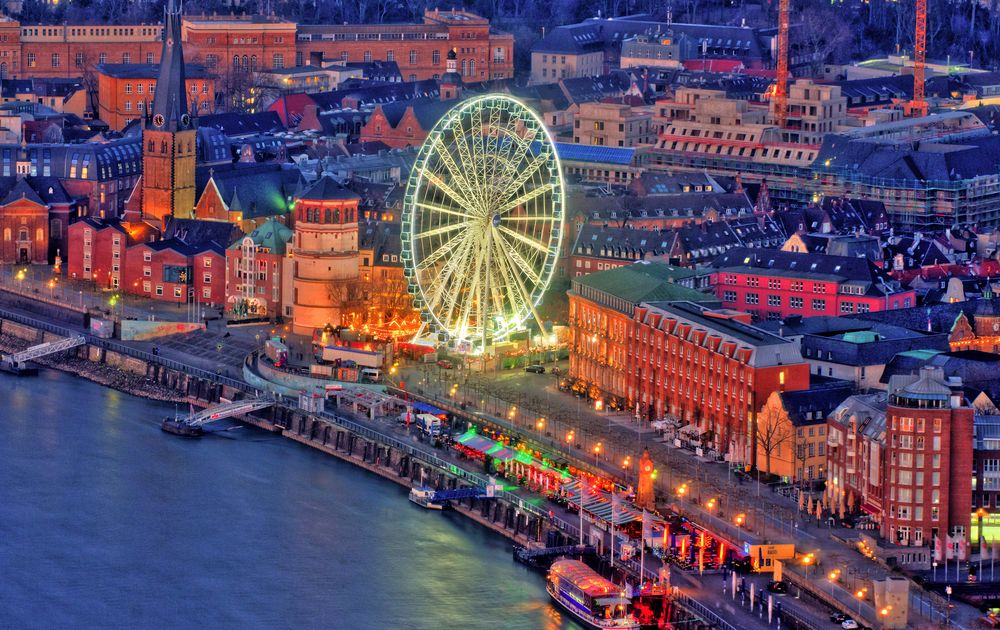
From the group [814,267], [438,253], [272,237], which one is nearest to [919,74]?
[814,267]

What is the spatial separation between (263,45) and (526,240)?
5406 cm

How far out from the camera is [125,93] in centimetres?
12475

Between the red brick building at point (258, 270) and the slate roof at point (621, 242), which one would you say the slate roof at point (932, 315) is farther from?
the red brick building at point (258, 270)

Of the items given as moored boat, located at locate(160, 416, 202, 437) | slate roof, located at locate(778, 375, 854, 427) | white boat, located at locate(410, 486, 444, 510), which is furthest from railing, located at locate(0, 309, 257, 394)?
slate roof, located at locate(778, 375, 854, 427)

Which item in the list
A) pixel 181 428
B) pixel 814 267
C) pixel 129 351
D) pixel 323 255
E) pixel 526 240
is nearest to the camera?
pixel 181 428

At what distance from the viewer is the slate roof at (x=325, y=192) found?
89562 millimetres

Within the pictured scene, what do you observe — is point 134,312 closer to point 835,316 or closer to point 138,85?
point 835,316

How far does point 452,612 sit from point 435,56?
7679 centimetres

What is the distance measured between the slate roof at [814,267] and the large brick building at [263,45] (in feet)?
158

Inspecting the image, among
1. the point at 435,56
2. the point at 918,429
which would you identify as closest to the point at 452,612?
the point at 918,429

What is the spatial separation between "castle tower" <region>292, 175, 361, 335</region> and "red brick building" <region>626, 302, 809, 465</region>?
1196 centimetres

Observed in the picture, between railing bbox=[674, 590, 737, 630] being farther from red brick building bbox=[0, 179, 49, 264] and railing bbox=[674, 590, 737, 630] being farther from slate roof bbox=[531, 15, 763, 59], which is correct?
slate roof bbox=[531, 15, 763, 59]

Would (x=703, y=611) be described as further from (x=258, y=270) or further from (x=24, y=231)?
(x=24, y=231)

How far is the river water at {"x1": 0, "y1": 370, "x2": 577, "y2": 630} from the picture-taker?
66.6 meters
